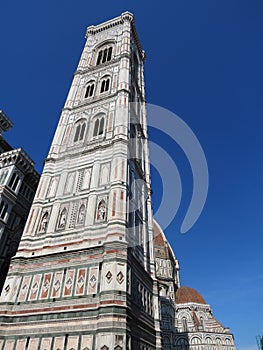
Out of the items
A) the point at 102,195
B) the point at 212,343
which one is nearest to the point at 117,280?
the point at 102,195

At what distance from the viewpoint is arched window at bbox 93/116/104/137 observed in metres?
20.6

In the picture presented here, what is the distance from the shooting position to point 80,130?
846 inches

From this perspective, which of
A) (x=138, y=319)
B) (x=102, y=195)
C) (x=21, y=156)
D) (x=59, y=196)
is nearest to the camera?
(x=138, y=319)

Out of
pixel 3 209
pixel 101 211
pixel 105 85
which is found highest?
pixel 105 85

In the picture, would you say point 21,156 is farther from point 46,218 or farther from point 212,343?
point 212,343

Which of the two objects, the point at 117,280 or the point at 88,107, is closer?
the point at 117,280

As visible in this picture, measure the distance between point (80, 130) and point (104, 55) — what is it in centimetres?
1301

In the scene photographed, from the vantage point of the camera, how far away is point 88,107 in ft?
75.6

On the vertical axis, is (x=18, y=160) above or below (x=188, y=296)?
below

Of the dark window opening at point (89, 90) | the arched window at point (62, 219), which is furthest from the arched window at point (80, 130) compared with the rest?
the arched window at point (62, 219)

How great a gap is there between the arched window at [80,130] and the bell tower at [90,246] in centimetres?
9

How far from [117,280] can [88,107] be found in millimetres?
15608

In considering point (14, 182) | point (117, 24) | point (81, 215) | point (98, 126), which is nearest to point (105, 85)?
point (98, 126)

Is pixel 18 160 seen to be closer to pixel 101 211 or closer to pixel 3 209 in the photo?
pixel 3 209
